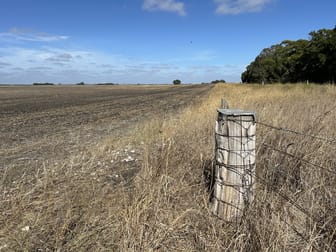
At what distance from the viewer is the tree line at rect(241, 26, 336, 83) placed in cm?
3994

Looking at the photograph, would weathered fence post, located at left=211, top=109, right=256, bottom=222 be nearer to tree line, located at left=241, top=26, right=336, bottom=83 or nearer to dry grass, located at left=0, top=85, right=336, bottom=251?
dry grass, located at left=0, top=85, right=336, bottom=251

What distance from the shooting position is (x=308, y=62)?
1858 inches

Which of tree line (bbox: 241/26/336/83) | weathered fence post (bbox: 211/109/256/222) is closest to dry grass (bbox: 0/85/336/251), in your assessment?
weathered fence post (bbox: 211/109/256/222)

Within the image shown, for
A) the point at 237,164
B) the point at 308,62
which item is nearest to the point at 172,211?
the point at 237,164

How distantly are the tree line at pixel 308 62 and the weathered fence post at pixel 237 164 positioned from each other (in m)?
21.4

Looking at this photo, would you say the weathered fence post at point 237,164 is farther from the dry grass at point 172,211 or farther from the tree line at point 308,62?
the tree line at point 308,62

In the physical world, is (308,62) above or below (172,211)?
above

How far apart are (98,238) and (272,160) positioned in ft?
7.69

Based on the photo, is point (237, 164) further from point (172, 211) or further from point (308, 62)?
point (308, 62)

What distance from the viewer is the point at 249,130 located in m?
2.79

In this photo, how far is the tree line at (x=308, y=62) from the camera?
39.9 m

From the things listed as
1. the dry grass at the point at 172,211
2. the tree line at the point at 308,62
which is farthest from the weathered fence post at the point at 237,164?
the tree line at the point at 308,62

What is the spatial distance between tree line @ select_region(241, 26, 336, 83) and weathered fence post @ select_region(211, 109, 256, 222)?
21406 millimetres

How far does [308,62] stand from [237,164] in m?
50.9
